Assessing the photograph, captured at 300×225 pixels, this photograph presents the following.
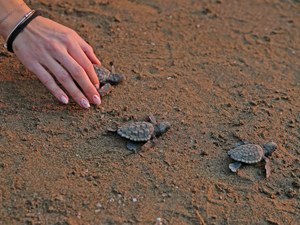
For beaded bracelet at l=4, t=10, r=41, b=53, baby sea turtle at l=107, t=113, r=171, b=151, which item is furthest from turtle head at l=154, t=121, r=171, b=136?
beaded bracelet at l=4, t=10, r=41, b=53

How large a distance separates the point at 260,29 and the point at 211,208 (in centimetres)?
293

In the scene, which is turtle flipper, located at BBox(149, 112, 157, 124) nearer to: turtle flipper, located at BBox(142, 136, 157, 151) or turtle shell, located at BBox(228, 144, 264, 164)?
turtle flipper, located at BBox(142, 136, 157, 151)

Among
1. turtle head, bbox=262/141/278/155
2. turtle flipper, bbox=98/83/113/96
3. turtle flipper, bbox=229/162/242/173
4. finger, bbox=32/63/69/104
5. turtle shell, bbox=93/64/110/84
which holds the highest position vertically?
finger, bbox=32/63/69/104

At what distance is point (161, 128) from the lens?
7.82ft

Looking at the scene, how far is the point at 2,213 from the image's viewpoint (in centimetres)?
179

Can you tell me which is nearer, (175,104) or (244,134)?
(244,134)

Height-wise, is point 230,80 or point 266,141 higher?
point 230,80

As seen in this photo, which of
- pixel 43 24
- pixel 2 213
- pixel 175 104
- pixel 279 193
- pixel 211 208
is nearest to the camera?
pixel 2 213

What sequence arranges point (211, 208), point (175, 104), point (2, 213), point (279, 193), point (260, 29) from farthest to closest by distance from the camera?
point (260, 29), point (175, 104), point (279, 193), point (211, 208), point (2, 213)

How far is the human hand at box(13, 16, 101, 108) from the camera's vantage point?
7.59ft

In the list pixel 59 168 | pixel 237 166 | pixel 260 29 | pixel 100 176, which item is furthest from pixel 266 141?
pixel 260 29

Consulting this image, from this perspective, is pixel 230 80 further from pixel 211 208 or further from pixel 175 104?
pixel 211 208

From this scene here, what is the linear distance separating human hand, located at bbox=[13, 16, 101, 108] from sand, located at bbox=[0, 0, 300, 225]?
0.92 feet

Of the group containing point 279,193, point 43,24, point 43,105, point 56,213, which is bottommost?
point 279,193
